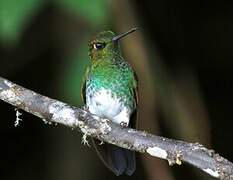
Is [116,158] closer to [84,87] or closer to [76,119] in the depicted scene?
[84,87]

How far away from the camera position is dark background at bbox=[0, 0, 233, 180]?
418cm

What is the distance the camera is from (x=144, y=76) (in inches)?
166

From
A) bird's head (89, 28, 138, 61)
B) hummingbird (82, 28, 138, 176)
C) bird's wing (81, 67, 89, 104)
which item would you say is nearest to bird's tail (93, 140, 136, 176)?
hummingbird (82, 28, 138, 176)

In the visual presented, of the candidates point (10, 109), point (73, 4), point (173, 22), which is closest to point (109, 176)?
point (10, 109)

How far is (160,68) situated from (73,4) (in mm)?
1296

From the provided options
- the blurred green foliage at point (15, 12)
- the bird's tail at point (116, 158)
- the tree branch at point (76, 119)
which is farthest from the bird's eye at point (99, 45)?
the tree branch at point (76, 119)

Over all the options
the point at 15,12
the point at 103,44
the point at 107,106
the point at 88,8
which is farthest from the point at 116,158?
the point at 15,12

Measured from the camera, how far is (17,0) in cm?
318

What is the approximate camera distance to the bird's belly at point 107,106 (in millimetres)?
3432

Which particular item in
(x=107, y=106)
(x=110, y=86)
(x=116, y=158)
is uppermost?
(x=110, y=86)

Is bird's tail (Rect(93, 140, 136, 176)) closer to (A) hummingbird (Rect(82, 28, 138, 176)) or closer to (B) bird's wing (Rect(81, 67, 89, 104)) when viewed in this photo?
(A) hummingbird (Rect(82, 28, 138, 176))

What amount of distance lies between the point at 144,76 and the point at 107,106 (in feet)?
2.68

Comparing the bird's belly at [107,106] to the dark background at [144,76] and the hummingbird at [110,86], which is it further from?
the dark background at [144,76]

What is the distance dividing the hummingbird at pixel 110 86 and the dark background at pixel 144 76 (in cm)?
27
